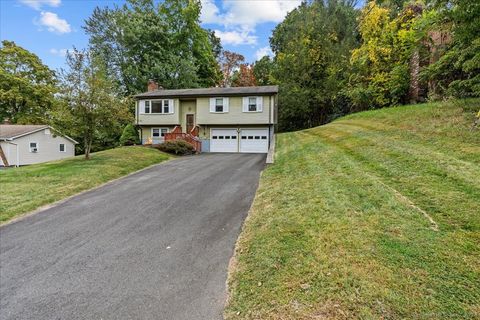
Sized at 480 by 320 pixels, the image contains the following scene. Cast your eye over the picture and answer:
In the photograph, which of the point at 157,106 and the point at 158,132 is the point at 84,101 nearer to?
the point at 157,106

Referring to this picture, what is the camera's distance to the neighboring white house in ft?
70.6

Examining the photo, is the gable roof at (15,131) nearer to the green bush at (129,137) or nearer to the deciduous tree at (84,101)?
the green bush at (129,137)

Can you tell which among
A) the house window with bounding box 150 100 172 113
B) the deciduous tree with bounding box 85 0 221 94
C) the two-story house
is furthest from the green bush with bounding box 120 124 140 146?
the deciduous tree with bounding box 85 0 221 94

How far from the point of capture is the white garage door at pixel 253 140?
20.5 meters

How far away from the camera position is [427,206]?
4.19m

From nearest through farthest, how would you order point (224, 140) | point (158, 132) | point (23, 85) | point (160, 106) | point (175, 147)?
point (175, 147) → point (224, 140) → point (160, 106) → point (158, 132) → point (23, 85)

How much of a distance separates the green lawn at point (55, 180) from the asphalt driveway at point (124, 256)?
88cm

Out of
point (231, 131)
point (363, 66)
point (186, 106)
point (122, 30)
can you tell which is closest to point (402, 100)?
point (363, 66)

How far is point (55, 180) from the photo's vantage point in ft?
31.5

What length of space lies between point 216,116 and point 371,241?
60.3 feet

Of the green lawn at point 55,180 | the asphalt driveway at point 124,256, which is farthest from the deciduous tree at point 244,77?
the asphalt driveway at point 124,256

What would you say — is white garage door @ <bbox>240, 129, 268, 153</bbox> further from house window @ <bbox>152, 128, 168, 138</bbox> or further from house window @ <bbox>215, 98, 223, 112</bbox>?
house window @ <bbox>152, 128, 168, 138</bbox>

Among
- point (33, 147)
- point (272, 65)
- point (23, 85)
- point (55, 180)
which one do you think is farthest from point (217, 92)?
point (23, 85)

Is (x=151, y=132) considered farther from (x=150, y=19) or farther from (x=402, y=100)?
(x=402, y=100)
